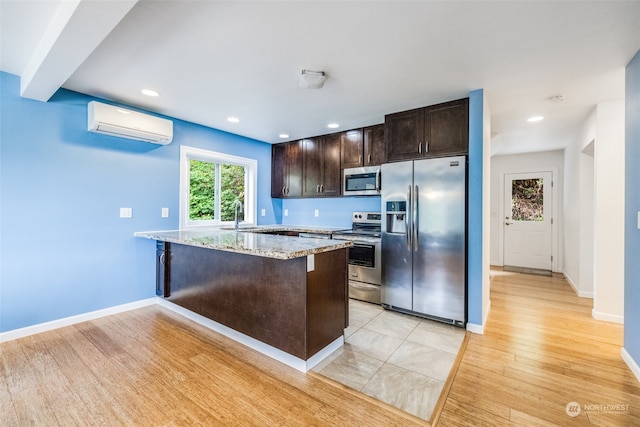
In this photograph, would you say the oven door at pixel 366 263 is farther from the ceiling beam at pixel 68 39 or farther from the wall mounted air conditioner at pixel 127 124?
the ceiling beam at pixel 68 39

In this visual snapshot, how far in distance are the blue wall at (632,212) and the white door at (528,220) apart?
3755mm

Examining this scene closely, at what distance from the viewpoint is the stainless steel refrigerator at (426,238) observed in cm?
283

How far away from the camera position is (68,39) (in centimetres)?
171

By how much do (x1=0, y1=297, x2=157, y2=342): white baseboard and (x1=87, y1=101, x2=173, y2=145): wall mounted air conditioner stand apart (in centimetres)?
193

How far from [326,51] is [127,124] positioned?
89.8 inches

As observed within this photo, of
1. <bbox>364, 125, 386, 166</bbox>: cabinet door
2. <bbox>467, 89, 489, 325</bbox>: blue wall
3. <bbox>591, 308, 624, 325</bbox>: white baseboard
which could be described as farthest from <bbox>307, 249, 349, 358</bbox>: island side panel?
<bbox>591, 308, 624, 325</bbox>: white baseboard

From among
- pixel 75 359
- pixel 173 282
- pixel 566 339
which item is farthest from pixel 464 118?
pixel 75 359

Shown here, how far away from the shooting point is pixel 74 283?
2846 millimetres

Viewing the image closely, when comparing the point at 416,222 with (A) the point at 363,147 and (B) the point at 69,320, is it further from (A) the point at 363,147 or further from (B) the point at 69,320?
(B) the point at 69,320

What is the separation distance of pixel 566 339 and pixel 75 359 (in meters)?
4.27

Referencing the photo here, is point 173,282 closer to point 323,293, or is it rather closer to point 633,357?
point 323,293

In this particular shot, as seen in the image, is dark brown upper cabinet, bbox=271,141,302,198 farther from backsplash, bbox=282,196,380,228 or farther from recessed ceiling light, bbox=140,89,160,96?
recessed ceiling light, bbox=140,89,160,96

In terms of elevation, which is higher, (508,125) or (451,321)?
(508,125)

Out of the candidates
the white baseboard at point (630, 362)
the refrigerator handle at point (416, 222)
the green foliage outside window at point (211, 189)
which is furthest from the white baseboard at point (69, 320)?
the white baseboard at point (630, 362)
